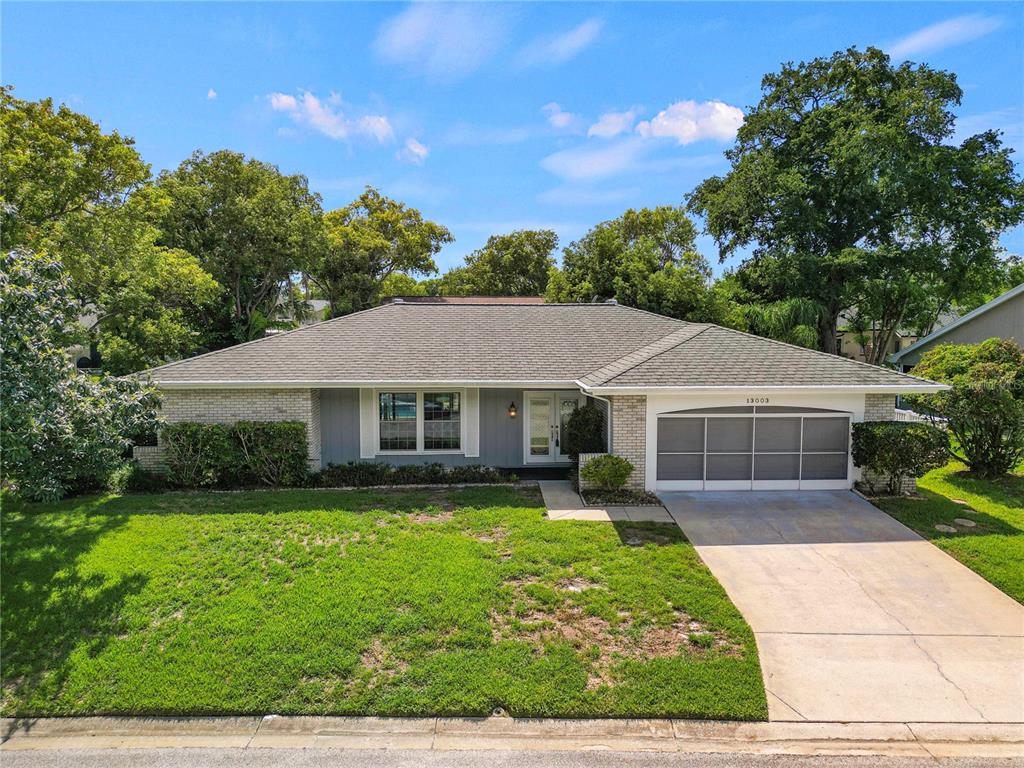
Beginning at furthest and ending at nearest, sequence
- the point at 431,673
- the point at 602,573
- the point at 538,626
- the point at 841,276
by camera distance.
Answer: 1. the point at 841,276
2. the point at 602,573
3. the point at 538,626
4. the point at 431,673

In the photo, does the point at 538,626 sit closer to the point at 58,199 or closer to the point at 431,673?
the point at 431,673

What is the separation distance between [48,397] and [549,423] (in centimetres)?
1020

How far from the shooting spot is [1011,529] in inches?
384

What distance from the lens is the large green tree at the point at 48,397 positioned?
255 inches

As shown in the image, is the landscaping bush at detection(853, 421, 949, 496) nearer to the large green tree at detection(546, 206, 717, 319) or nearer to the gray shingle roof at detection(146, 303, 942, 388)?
the gray shingle roof at detection(146, 303, 942, 388)

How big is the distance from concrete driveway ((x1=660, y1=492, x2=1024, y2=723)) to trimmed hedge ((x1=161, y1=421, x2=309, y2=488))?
8411 mm

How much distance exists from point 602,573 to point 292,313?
35.3 m

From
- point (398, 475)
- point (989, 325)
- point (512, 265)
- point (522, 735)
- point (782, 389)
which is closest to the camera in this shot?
point (522, 735)

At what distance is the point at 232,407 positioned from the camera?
41.4 feet

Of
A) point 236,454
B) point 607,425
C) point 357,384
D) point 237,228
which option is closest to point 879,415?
point 607,425

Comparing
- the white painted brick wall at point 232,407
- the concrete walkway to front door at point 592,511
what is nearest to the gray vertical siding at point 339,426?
the white painted brick wall at point 232,407

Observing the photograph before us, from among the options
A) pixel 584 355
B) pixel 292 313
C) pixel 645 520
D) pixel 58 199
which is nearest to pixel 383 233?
pixel 292 313

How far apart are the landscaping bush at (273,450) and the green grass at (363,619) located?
7.67 feet

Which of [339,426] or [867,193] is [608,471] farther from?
[867,193]
